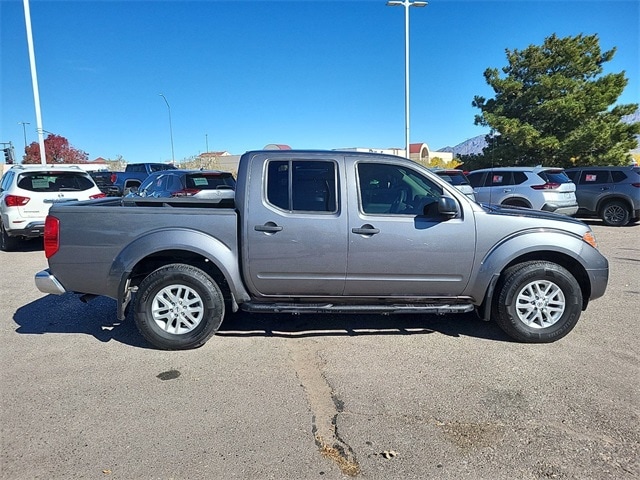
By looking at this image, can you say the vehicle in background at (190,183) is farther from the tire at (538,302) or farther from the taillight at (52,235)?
the tire at (538,302)

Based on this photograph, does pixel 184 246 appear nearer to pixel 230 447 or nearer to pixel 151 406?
pixel 151 406

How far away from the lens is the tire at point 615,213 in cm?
1171

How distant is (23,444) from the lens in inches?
105

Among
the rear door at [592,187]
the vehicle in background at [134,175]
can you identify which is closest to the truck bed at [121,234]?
the rear door at [592,187]

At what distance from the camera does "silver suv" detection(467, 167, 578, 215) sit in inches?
416

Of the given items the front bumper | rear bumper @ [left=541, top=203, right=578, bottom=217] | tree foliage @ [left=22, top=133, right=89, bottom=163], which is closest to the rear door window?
the front bumper

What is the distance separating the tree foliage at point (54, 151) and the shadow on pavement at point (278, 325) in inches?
2495

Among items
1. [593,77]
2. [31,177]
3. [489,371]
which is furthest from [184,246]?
[593,77]

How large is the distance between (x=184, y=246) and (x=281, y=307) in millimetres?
1063

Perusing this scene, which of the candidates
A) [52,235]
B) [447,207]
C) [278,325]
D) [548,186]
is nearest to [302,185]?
[447,207]

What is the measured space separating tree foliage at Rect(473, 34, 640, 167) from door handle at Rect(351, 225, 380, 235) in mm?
19821

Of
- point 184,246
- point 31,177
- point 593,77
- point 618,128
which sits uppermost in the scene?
point 593,77

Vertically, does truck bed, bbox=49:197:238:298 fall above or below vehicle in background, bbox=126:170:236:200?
below

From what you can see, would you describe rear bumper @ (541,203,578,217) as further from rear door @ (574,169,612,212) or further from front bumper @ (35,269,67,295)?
front bumper @ (35,269,67,295)
